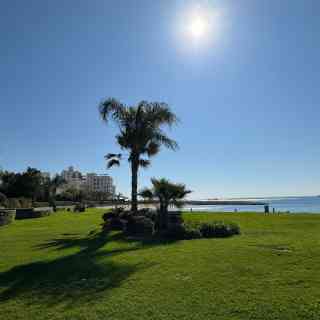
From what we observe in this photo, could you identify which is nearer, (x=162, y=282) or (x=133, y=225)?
(x=162, y=282)

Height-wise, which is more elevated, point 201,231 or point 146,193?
point 146,193

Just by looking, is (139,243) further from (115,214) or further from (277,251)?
(115,214)

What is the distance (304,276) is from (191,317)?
331 cm

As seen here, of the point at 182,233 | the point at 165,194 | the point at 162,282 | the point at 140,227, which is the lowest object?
the point at 162,282

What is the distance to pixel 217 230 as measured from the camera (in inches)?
577

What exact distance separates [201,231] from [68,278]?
8189 mm

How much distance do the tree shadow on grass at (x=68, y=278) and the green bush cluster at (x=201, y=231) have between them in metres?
4.02

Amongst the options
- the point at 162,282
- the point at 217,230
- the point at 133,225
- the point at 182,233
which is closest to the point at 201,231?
the point at 217,230

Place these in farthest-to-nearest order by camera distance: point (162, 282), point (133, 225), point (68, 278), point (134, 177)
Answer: point (134, 177), point (133, 225), point (68, 278), point (162, 282)

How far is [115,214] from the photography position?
19766mm

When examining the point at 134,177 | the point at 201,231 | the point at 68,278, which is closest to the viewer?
the point at 68,278

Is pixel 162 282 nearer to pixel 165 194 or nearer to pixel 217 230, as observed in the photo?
pixel 217 230

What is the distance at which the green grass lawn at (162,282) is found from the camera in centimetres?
524

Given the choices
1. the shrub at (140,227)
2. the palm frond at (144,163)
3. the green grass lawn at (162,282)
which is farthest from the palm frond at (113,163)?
the green grass lawn at (162,282)
